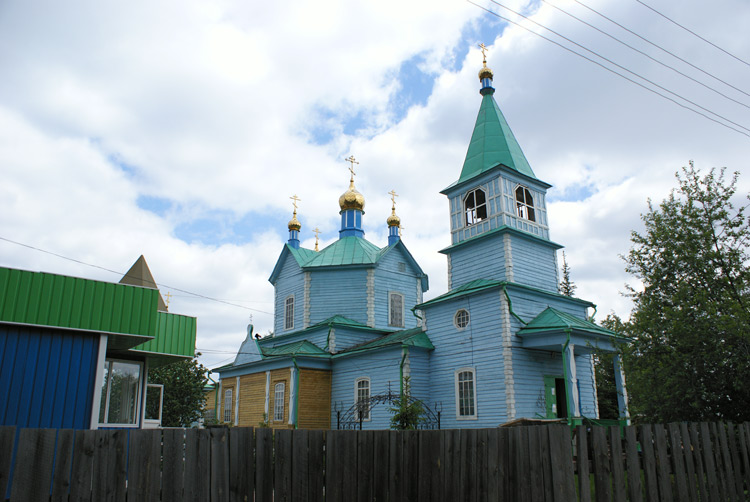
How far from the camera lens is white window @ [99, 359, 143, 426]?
1162 cm

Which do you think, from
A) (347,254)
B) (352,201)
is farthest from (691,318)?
(352,201)

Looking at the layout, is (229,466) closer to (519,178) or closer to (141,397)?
(141,397)

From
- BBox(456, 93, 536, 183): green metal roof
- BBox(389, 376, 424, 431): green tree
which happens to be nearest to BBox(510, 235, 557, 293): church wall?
BBox(456, 93, 536, 183): green metal roof

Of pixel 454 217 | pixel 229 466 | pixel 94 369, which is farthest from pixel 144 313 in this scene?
pixel 454 217

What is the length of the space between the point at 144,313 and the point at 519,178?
14.2 meters

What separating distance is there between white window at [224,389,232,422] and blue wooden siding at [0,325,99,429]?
51.4ft

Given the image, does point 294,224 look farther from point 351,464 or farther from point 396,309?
point 351,464

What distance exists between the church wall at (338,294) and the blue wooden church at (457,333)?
5 centimetres

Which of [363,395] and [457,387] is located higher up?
[457,387]

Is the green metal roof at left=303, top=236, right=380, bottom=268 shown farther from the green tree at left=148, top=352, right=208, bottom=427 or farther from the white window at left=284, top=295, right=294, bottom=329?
the green tree at left=148, top=352, right=208, bottom=427

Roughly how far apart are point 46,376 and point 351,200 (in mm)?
20077

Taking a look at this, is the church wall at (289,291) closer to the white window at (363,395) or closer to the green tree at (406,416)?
the white window at (363,395)

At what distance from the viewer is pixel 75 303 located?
9031 mm

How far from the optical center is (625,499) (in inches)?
198
